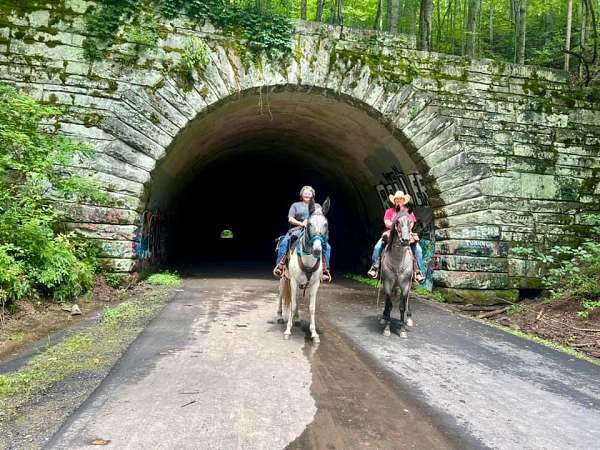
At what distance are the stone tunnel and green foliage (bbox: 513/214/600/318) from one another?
272mm

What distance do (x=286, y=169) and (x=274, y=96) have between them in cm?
1089

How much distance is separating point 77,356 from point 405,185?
9.14 meters

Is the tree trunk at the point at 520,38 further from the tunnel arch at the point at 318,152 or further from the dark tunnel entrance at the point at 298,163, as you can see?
the dark tunnel entrance at the point at 298,163

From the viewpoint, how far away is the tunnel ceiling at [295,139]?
11.1 meters

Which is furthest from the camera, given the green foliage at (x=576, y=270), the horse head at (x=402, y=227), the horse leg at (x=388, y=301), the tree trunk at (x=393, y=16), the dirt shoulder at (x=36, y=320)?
the tree trunk at (x=393, y=16)

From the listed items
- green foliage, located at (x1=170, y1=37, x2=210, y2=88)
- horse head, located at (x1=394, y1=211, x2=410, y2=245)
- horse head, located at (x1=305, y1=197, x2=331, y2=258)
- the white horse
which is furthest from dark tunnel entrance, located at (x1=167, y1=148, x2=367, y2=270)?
horse head, located at (x1=305, y1=197, x2=331, y2=258)

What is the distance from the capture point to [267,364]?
5.31 metres

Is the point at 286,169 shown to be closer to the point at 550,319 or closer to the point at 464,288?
the point at 464,288

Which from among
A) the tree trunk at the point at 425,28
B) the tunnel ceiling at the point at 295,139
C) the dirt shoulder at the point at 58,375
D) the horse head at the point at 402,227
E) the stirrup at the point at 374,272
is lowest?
the dirt shoulder at the point at 58,375

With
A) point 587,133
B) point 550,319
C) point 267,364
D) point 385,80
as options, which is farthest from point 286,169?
point 267,364

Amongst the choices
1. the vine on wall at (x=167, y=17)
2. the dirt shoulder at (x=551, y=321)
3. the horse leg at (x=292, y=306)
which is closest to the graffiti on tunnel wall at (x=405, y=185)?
the dirt shoulder at (x=551, y=321)

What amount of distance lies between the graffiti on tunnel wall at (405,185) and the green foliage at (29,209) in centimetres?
744

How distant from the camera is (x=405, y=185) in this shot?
1229 cm

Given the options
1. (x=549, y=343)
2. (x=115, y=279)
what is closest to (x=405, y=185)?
(x=549, y=343)
